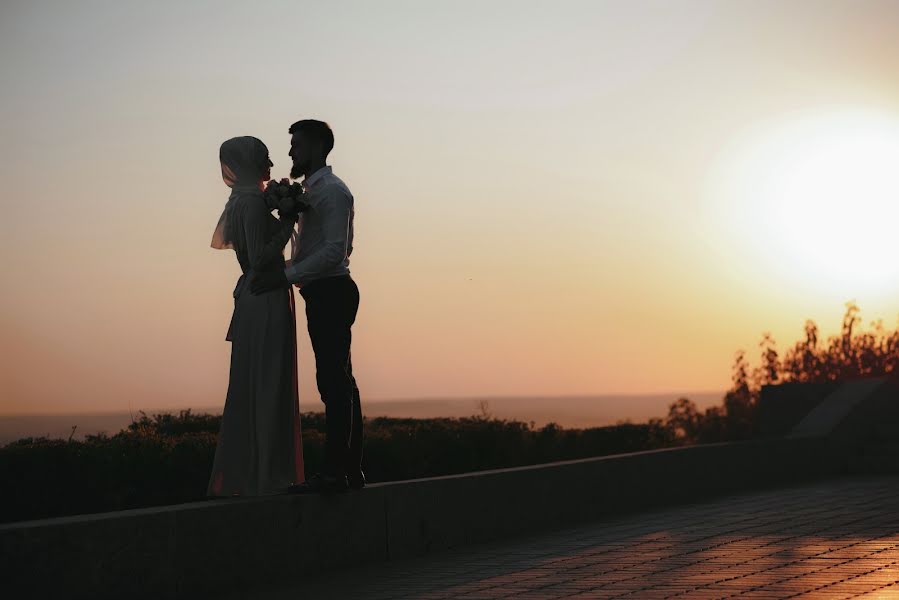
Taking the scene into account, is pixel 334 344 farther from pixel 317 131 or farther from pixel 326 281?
pixel 317 131

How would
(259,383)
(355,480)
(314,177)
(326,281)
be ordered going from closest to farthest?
(259,383)
(326,281)
(314,177)
(355,480)

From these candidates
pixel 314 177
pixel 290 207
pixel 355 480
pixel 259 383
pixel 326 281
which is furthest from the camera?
pixel 355 480

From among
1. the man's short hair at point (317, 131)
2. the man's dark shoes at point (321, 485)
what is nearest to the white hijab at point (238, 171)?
the man's short hair at point (317, 131)

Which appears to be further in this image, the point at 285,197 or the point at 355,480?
the point at 355,480

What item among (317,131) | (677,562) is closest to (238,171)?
(317,131)

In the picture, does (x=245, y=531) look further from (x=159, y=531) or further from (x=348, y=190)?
(x=348, y=190)

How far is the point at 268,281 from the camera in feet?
24.9

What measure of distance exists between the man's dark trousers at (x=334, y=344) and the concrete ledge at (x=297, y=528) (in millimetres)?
499

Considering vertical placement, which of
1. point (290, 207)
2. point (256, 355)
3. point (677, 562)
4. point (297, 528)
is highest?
point (290, 207)

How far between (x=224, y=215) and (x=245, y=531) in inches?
77.2

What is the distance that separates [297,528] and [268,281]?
152 centimetres

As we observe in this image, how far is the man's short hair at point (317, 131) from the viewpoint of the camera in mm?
7809

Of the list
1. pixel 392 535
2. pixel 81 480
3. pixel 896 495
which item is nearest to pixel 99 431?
pixel 81 480

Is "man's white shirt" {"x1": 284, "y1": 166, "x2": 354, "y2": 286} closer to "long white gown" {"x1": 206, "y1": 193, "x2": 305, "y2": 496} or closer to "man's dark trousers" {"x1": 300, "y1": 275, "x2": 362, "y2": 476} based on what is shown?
"man's dark trousers" {"x1": 300, "y1": 275, "x2": 362, "y2": 476}
